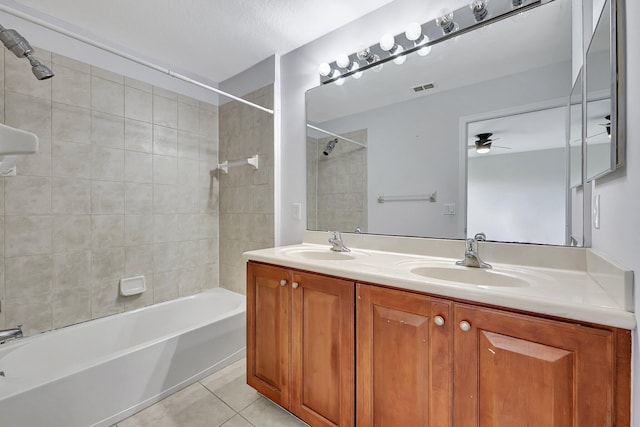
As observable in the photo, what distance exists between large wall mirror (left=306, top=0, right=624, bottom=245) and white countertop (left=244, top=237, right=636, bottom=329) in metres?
0.19

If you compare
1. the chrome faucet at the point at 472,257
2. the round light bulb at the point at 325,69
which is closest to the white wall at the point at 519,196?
the chrome faucet at the point at 472,257

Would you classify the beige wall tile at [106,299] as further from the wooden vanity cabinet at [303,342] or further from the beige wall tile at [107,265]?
the wooden vanity cabinet at [303,342]

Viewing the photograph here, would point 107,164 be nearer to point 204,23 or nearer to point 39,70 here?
point 39,70

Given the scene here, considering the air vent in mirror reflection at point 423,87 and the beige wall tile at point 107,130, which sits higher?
the air vent in mirror reflection at point 423,87

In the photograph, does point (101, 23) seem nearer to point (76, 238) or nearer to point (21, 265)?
point (76, 238)

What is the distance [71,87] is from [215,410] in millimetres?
2229

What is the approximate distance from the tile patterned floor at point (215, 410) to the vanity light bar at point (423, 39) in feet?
6.75

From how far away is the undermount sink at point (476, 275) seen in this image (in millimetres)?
1057

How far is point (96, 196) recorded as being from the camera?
6.26 feet

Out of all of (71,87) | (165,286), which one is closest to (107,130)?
(71,87)

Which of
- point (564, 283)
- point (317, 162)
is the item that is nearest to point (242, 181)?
point (317, 162)

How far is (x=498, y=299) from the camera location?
30.5 inches

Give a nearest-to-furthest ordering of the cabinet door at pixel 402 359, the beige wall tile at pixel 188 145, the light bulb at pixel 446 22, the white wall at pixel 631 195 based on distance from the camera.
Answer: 1. the white wall at pixel 631 195
2. the cabinet door at pixel 402 359
3. the light bulb at pixel 446 22
4. the beige wall tile at pixel 188 145

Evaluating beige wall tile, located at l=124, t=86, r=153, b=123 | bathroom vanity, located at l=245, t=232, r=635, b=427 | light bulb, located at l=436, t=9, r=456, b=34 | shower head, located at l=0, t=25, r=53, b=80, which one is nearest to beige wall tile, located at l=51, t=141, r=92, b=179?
beige wall tile, located at l=124, t=86, r=153, b=123
